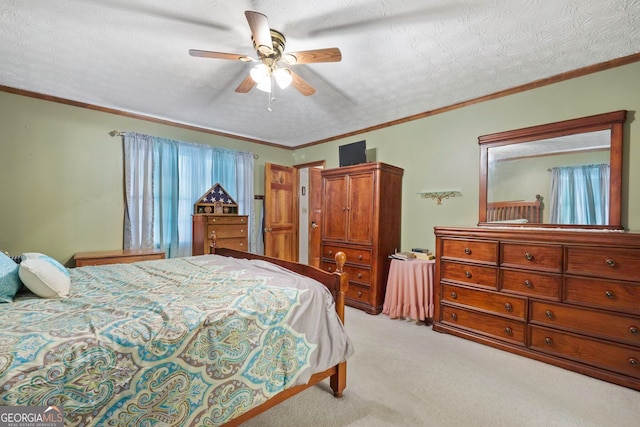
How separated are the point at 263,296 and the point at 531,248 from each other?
224 cm

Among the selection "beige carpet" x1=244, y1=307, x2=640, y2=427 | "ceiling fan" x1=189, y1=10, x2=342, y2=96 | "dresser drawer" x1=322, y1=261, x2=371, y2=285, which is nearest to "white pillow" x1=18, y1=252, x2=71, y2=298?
"beige carpet" x1=244, y1=307, x2=640, y2=427

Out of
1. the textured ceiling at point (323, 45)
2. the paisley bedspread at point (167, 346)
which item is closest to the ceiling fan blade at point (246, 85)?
the textured ceiling at point (323, 45)

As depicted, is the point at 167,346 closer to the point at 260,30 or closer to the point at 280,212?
the point at 260,30

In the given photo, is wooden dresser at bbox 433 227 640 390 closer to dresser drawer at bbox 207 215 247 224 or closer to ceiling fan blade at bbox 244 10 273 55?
ceiling fan blade at bbox 244 10 273 55

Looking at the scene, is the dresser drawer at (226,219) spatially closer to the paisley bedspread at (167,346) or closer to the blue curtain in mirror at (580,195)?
the paisley bedspread at (167,346)

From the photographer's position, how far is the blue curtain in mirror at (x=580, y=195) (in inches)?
91.7

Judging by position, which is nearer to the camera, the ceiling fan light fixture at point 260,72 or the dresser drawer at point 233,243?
the ceiling fan light fixture at point 260,72

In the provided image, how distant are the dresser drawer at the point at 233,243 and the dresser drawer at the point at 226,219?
0.26 meters

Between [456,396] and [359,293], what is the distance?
1.73m

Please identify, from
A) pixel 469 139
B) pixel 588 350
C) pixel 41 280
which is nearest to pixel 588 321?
pixel 588 350

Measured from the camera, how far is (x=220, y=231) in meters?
3.95

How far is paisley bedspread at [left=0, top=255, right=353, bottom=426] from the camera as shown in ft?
3.05

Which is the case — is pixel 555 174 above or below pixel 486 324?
above

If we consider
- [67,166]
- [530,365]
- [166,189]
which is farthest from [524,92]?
[67,166]
